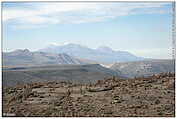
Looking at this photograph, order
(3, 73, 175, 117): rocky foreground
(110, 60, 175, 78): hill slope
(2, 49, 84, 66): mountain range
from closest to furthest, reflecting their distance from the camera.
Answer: (3, 73, 175, 117): rocky foreground
(110, 60, 175, 78): hill slope
(2, 49, 84, 66): mountain range

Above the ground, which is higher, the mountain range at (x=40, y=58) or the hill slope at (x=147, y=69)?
the mountain range at (x=40, y=58)

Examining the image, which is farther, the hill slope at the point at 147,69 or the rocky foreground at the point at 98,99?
the hill slope at the point at 147,69

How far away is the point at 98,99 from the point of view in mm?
7684

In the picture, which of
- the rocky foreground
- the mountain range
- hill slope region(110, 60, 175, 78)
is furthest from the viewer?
the mountain range

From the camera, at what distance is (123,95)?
26.1 ft

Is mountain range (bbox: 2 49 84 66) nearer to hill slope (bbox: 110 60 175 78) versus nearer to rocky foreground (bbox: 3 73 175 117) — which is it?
hill slope (bbox: 110 60 175 78)

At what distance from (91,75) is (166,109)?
4853 centimetres

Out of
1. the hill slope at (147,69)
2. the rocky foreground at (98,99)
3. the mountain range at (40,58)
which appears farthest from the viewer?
the mountain range at (40,58)

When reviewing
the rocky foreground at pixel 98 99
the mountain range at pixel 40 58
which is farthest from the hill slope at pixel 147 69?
the mountain range at pixel 40 58

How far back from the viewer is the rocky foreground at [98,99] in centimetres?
679

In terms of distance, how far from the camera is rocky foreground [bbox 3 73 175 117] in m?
6.79

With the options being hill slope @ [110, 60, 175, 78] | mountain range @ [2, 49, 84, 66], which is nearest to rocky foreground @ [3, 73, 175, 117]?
hill slope @ [110, 60, 175, 78]

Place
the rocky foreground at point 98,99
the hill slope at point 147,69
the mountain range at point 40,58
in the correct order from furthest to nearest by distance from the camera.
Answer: the mountain range at point 40,58 → the hill slope at point 147,69 → the rocky foreground at point 98,99

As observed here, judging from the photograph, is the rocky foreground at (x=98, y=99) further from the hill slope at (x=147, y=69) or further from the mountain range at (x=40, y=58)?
the mountain range at (x=40, y=58)
